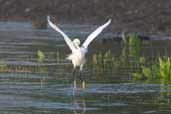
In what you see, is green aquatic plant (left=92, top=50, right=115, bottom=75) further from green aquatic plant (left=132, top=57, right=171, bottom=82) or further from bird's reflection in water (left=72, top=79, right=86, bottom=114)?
bird's reflection in water (left=72, top=79, right=86, bottom=114)

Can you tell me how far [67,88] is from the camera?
70.5 feet

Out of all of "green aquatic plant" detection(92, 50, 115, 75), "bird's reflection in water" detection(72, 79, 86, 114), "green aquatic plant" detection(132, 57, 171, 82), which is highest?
"green aquatic plant" detection(92, 50, 115, 75)

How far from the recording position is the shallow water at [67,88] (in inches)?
712

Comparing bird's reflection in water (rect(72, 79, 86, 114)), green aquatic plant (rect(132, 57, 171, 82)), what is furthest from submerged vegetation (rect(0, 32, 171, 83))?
bird's reflection in water (rect(72, 79, 86, 114))

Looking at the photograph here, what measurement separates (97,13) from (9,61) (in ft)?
81.6

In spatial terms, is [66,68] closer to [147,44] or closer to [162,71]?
[162,71]

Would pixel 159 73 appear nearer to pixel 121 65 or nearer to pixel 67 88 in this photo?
pixel 67 88

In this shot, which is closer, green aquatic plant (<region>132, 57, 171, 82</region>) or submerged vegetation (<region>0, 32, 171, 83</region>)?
green aquatic plant (<region>132, 57, 171, 82</region>)

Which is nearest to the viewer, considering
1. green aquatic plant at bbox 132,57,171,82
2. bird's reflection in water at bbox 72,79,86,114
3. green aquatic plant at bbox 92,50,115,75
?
bird's reflection in water at bbox 72,79,86,114

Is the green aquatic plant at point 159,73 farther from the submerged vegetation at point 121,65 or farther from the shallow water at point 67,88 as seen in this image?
the shallow water at point 67,88

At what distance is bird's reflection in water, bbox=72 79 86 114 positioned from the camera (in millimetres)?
17852

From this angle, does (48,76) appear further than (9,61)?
No

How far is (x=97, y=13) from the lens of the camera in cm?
5253

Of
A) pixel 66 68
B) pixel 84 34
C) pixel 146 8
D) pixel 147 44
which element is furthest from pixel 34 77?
pixel 146 8
